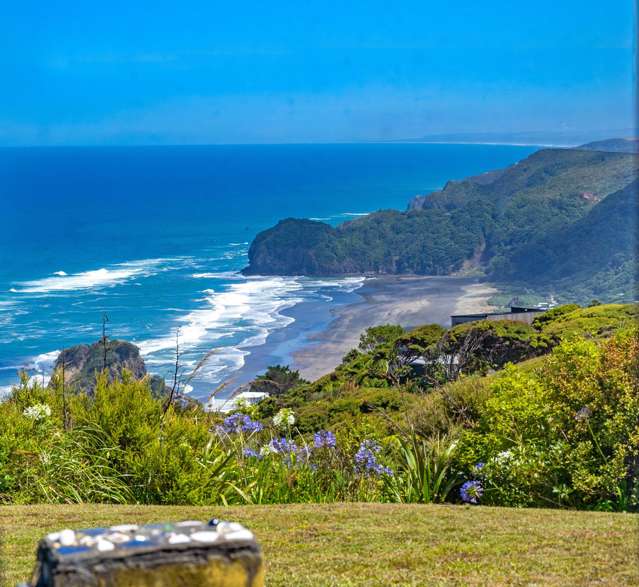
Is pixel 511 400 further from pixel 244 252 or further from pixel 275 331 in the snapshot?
pixel 244 252

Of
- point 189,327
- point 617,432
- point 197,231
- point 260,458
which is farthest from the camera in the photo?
point 197,231

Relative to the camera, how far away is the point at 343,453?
7.55 m

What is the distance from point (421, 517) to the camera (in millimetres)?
5734

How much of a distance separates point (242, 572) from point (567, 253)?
323ft

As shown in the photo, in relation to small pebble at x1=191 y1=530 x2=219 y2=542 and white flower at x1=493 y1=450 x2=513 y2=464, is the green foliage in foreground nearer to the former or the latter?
white flower at x1=493 y1=450 x2=513 y2=464

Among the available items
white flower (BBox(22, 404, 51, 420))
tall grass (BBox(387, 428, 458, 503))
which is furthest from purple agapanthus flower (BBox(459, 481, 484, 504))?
white flower (BBox(22, 404, 51, 420))

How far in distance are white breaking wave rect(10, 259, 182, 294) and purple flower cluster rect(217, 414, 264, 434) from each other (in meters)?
63.7

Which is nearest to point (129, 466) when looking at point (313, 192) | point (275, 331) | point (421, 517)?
point (421, 517)

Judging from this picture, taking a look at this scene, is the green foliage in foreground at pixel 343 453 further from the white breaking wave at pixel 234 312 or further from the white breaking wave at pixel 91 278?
the white breaking wave at pixel 91 278

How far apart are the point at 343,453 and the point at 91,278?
7196 centimetres

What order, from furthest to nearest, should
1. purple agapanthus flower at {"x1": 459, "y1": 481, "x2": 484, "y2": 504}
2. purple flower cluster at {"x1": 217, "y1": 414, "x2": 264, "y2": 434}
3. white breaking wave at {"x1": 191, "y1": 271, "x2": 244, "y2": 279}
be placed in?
white breaking wave at {"x1": 191, "y1": 271, "x2": 244, "y2": 279} → purple flower cluster at {"x1": 217, "y1": 414, "x2": 264, "y2": 434} → purple agapanthus flower at {"x1": 459, "y1": 481, "x2": 484, "y2": 504}

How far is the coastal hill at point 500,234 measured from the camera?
91.4 m

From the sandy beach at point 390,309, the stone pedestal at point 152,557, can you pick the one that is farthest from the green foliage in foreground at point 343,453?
the sandy beach at point 390,309

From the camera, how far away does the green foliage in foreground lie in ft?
21.3
